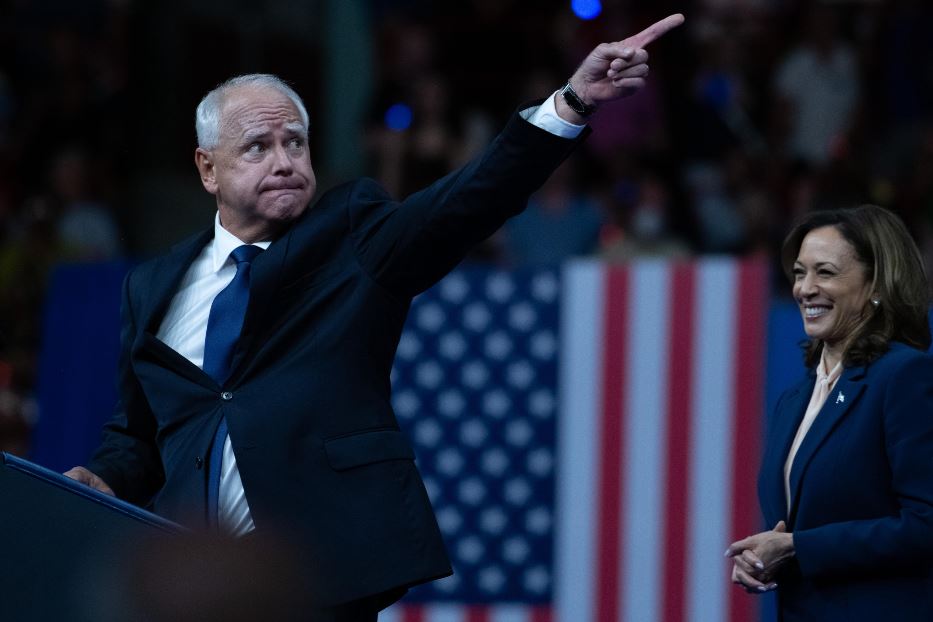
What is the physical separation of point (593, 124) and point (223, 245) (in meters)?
5.31

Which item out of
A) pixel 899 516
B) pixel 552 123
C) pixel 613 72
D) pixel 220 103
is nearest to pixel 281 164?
pixel 220 103

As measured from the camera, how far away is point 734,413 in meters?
5.56

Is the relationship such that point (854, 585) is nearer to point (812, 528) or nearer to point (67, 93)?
point (812, 528)

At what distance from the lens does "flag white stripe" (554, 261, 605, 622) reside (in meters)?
5.65

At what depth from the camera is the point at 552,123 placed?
282cm

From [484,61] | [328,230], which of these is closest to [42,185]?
[484,61]

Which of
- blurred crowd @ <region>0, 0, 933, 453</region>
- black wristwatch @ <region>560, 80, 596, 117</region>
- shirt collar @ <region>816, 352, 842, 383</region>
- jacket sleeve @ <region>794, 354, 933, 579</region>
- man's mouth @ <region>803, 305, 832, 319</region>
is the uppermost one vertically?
blurred crowd @ <region>0, 0, 933, 453</region>

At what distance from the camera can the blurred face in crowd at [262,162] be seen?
10.3ft

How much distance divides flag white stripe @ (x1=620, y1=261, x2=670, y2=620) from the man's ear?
268cm

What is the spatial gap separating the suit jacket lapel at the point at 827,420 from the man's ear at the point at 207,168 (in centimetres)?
135

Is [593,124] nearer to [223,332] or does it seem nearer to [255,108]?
[255,108]

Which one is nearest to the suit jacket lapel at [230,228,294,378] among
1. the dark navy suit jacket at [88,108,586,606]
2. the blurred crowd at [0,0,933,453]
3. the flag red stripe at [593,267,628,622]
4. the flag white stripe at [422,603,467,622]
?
the dark navy suit jacket at [88,108,586,606]

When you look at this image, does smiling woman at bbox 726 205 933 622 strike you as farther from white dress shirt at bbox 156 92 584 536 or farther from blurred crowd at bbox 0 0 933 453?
blurred crowd at bbox 0 0 933 453

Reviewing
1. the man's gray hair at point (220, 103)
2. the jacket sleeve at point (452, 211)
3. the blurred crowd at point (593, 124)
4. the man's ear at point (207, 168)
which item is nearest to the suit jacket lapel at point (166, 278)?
the man's ear at point (207, 168)
